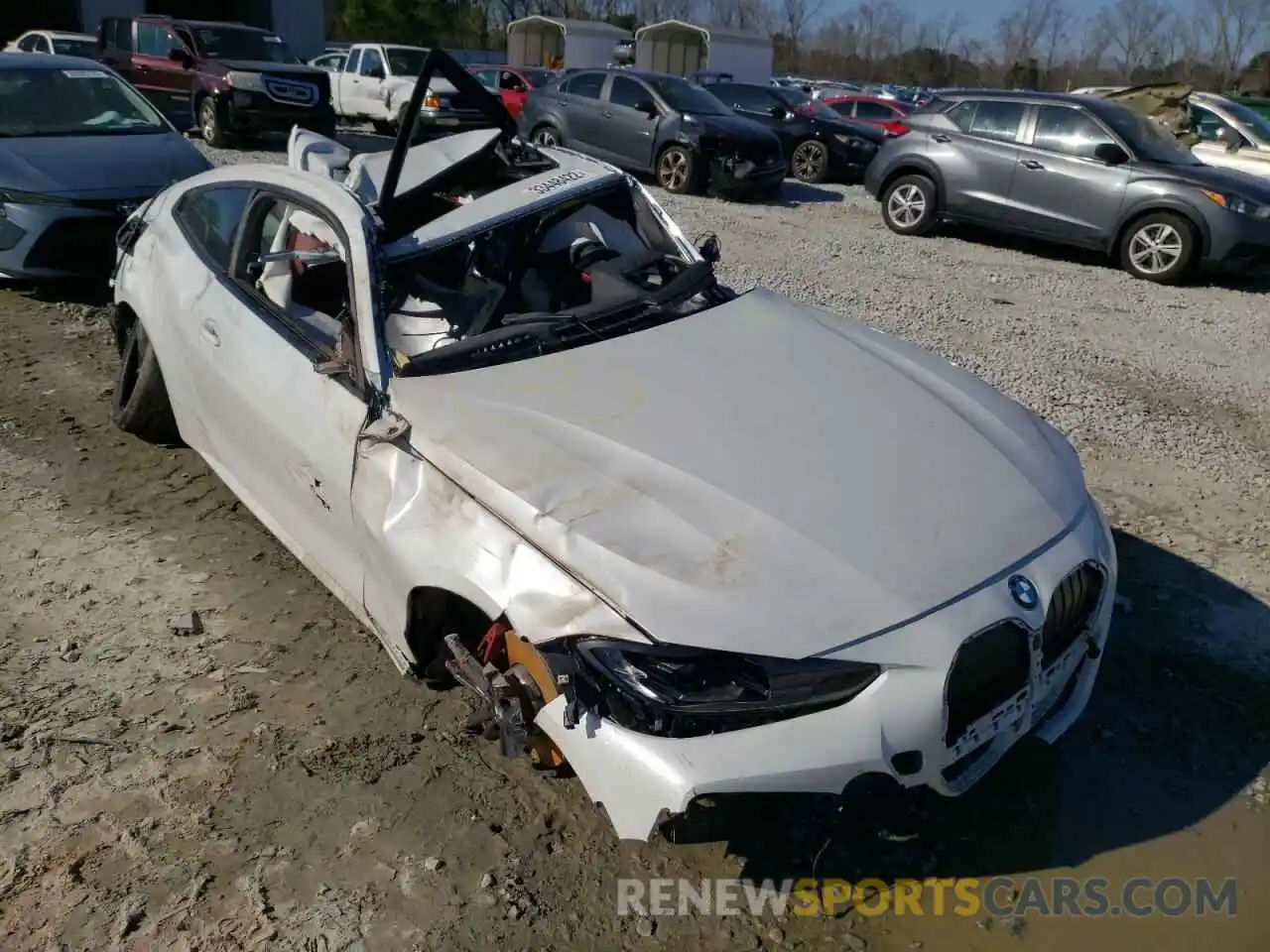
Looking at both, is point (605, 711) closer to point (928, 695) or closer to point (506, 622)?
point (506, 622)

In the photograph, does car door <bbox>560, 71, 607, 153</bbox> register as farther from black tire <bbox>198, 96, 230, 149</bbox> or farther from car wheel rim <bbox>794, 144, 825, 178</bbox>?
black tire <bbox>198, 96, 230, 149</bbox>

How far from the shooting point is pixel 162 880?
8.40 feet

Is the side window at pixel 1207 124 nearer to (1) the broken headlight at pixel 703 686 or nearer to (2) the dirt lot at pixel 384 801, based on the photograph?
(2) the dirt lot at pixel 384 801

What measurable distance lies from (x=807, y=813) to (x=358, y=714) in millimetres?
1458

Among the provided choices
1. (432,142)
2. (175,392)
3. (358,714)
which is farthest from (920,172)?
(358,714)

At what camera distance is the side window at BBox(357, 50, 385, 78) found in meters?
18.2

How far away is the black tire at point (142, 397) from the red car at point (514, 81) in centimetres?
1098

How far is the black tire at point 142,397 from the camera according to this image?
4.60 metres

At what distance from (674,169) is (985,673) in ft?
37.4

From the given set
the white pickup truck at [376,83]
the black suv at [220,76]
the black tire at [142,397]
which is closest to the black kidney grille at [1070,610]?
the black tire at [142,397]

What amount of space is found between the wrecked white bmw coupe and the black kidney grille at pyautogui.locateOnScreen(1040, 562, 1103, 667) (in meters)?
0.01

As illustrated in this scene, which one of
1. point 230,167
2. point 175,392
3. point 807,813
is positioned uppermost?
point 230,167

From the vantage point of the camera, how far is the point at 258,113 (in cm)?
1459

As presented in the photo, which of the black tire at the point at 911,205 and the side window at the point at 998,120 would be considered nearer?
the side window at the point at 998,120
